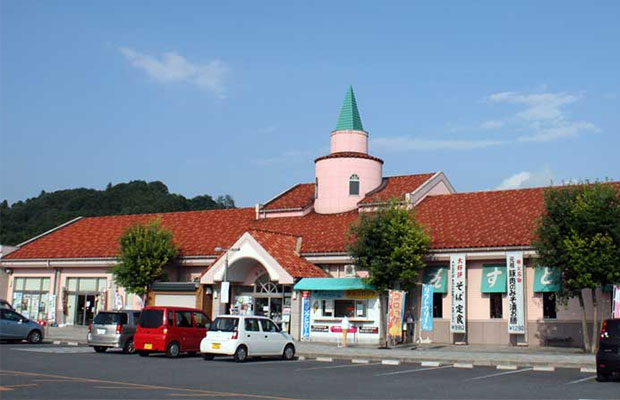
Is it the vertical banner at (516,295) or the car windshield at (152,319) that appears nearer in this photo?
the car windshield at (152,319)

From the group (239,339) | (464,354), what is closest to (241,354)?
(239,339)

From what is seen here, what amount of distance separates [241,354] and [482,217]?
51.0 feet

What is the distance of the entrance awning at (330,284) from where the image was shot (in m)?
31.2

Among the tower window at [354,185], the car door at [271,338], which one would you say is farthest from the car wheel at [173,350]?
the tower window at [354,185]

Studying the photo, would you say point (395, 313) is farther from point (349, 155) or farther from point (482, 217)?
point (349, 155)

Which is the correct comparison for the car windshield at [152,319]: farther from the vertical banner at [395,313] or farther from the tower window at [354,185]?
the tower window at [354,185]

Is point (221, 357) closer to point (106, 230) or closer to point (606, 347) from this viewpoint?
point (606, 347)

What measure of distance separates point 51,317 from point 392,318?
23.0 meters

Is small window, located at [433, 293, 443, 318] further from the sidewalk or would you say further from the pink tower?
the pink tower

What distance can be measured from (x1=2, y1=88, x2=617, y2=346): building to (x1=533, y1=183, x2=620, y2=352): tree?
2759 mm

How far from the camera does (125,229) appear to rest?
126 ft

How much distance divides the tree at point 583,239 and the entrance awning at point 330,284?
8452mm

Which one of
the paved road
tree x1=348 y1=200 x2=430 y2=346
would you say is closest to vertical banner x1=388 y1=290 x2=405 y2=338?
tree x1=348 y1=200 x2=430 y2=346

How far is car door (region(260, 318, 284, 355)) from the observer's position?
23.0 meters
